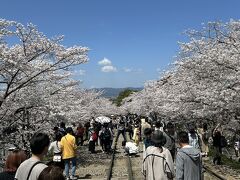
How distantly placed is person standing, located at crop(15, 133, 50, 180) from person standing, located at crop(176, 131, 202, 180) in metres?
2.22

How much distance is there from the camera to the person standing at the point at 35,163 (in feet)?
12.8

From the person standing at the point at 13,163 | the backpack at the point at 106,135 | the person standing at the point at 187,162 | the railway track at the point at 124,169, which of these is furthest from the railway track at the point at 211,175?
the person standing at the point at 13,163

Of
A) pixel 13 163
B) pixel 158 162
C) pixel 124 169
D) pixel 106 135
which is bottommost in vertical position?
pixel 124 169

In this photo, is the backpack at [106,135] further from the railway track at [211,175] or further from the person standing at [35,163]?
the person standing at [35,163]

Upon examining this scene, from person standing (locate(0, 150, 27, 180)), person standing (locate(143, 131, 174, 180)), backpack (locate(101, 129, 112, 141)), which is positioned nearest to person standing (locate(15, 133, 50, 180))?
person standing (locate(0, 150, 27, 180))

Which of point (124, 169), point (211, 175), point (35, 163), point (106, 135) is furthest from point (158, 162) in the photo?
point (106, 135)

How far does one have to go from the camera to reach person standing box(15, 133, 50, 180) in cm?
392

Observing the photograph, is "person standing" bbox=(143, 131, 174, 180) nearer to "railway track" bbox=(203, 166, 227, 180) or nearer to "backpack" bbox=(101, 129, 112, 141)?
"railway track" bbox=(203, 166, 227, 180)

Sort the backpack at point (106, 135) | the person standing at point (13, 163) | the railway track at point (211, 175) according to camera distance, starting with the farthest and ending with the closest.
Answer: the backpack at point (106, 135) < the railway track at point (211, 175) < the person standing at point (13, 163)

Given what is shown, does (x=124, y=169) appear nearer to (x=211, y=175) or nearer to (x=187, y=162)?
(x=211, y=175)

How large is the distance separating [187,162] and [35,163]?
243 cm

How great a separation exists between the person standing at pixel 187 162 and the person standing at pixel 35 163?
2.22 meters

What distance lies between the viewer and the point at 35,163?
4.01 meters

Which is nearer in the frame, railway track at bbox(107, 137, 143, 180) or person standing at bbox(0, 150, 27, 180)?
person standing at bbox(0, 150, 27, 180)
